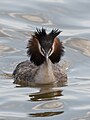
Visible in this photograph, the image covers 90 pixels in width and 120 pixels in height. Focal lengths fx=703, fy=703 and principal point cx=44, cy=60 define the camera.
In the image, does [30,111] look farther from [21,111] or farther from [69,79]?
[69,79]

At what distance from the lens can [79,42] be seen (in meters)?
21.2

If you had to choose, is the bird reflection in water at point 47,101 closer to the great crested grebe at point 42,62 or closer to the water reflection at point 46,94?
the water reflection at point 46,94

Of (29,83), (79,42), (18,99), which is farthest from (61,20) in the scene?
(18,99)

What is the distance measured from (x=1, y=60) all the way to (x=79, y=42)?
123 inches

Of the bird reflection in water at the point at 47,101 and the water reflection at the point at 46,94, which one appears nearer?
the bird reflection in water at the point at 47,101

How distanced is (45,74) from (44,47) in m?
0.92

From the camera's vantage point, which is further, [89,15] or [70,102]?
[89,15]

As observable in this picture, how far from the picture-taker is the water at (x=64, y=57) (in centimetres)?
1395

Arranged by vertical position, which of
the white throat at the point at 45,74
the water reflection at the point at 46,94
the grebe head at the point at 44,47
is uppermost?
the grebe head at the point at 44,47

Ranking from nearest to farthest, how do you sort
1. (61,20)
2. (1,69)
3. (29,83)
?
(29,83) < (1,69) < (61,20)

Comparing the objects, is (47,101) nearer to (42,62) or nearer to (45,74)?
(45,74)

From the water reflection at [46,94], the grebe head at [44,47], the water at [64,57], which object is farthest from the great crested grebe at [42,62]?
the water reflection at [46,94]

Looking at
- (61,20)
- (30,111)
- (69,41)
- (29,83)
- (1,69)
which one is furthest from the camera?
(61,20)

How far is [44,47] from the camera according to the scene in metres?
16.8
